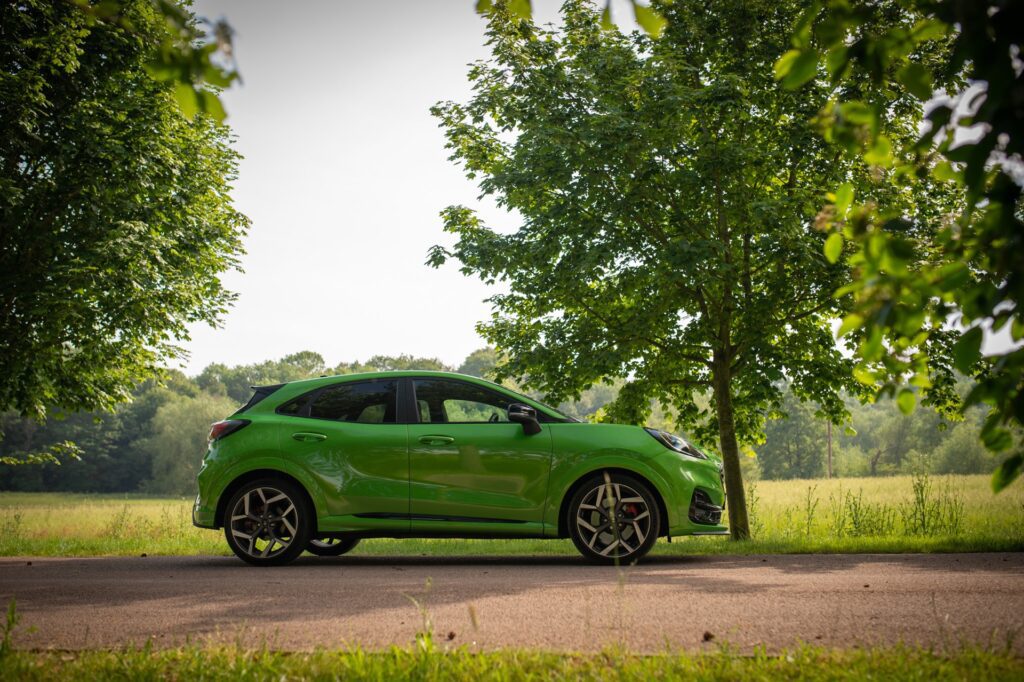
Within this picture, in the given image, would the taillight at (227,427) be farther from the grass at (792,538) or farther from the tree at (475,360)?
the tree at (475,360)

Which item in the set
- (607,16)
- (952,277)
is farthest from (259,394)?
(952,277)

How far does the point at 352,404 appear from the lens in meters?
8.25

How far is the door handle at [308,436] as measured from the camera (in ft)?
26.3

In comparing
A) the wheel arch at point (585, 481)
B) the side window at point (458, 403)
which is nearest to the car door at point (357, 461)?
the side window at point (458, 403)

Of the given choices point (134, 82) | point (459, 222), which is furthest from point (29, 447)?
point (459, 222)

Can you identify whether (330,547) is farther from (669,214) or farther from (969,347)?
(969,347)

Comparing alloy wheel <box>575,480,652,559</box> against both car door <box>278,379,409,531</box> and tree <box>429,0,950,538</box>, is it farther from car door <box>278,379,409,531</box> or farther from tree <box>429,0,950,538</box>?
tree <box>429,0,950,538</box>

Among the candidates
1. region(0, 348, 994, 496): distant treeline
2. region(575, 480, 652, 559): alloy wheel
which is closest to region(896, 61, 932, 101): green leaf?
region(575, 480, 652, 559): alloy wheel

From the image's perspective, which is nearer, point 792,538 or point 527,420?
point 527,420

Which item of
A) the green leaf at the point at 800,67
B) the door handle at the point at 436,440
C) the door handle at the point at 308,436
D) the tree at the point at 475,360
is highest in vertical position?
the tree at the point at 475,360

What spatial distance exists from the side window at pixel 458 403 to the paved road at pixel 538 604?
1408 mm

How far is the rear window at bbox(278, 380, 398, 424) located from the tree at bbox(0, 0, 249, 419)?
6.98 m

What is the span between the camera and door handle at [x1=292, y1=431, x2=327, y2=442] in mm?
8008

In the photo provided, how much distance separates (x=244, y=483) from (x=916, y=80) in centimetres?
717
